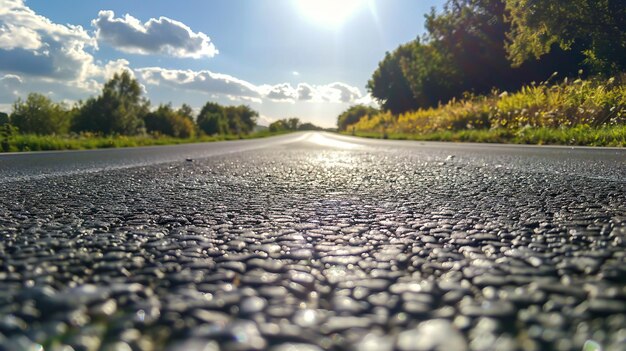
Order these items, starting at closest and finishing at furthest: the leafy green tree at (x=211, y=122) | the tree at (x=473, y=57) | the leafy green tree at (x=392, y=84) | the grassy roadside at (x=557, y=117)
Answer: the grassy roadside at (x=557, y=117)
the tree at (x=473, y=57)
the leafy green tree at (x=392, y=84)
the leafy green tree at (x=211, y=122)

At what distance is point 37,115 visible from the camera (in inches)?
2299

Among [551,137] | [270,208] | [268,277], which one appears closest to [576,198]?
[270,208]

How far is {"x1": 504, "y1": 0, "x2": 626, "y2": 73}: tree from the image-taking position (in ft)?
39.4

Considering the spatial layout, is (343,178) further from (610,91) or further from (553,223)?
(610,91)

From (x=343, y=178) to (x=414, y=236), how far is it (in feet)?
8.03

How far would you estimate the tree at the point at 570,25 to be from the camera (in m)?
12.0

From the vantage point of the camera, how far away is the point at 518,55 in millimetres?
14164

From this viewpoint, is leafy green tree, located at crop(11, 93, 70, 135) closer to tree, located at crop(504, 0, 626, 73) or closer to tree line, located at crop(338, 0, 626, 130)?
tree line, located at crop(338, 0, 626, 130)

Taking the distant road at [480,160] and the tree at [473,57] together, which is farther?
the tree at [473,57]

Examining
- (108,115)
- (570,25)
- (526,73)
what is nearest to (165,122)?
(108,115)

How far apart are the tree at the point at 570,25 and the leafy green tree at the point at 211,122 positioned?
81.1 m

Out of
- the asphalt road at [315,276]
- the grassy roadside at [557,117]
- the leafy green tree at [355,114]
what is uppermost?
the leafy green tree at [355,114]

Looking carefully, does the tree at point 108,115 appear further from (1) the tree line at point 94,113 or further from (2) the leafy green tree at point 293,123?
(2) the leafy green tree at point 293,123

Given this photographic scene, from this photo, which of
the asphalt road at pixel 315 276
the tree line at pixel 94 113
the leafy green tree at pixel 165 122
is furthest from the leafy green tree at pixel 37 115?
the asphalt road at pixel 315 276
